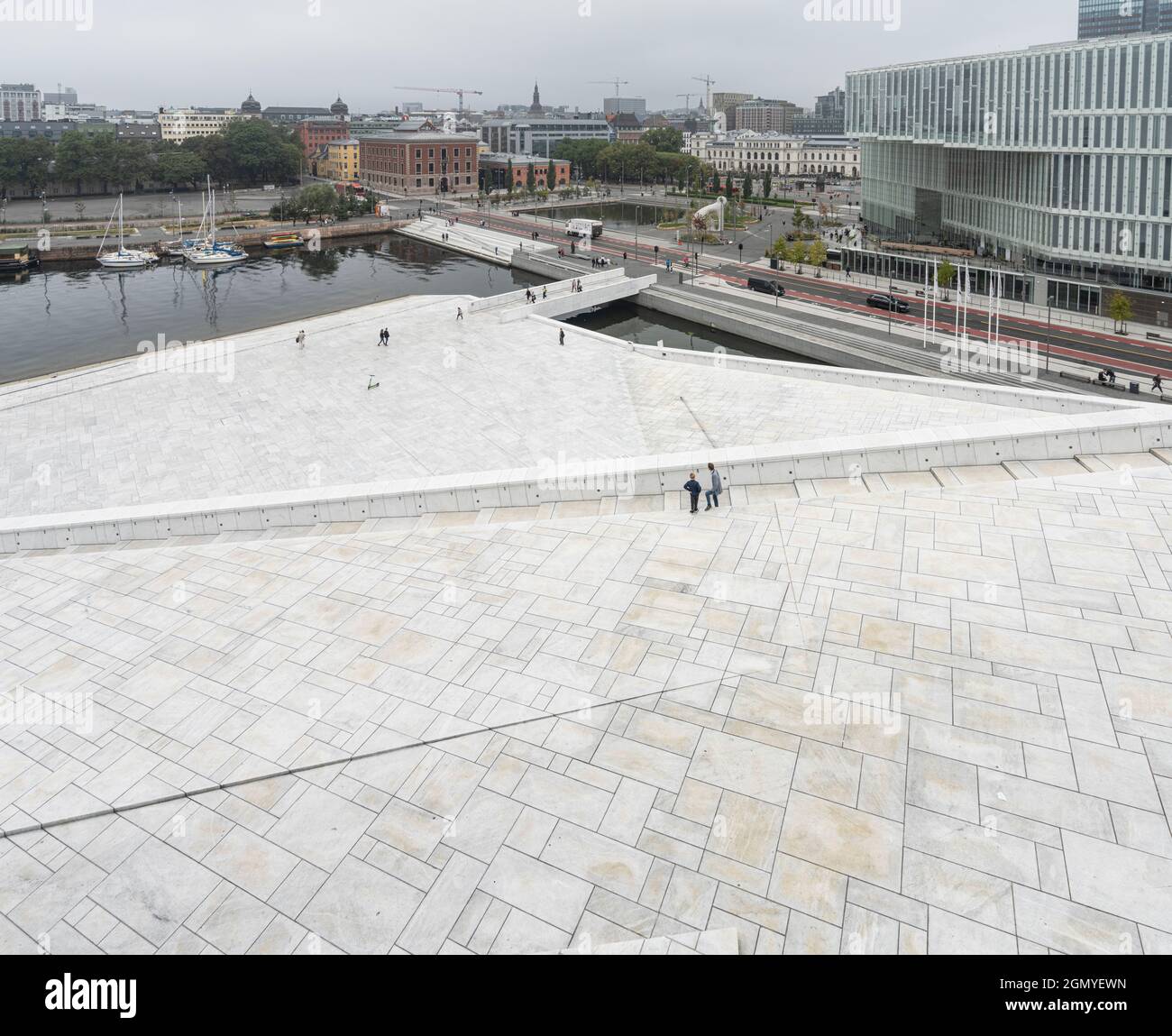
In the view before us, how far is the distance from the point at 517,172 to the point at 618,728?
160365 mm

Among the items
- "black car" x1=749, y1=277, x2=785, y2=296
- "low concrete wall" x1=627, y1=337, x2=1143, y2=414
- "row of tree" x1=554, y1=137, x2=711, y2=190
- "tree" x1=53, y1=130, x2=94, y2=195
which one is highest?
"row of tree" x1=554, y1=137, x2=711, y2=190

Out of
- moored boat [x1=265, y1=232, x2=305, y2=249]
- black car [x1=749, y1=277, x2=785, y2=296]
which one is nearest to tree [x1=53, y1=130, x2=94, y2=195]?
moored boat [x1=265, y1=232, x2=305, y2=249]

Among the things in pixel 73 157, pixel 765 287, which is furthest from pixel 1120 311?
pixel 73 157

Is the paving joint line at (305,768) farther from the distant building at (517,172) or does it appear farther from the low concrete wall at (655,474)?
the distant building at (517,172)

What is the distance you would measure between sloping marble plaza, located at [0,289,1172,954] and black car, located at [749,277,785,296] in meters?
48.9

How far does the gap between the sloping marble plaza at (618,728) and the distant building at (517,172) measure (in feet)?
479

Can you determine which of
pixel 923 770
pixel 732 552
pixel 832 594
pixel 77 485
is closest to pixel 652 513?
pixel 732 552

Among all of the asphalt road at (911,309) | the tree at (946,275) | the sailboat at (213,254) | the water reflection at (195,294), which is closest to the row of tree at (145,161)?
the water reflection at (195,294)

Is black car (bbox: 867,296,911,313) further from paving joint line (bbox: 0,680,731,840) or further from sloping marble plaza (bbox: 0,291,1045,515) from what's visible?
paving joint line (bbox: 0,680,731,840)

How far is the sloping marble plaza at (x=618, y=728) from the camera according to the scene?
8.24 meters

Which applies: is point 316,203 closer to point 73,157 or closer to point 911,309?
point 73,157

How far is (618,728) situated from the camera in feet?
34.6
